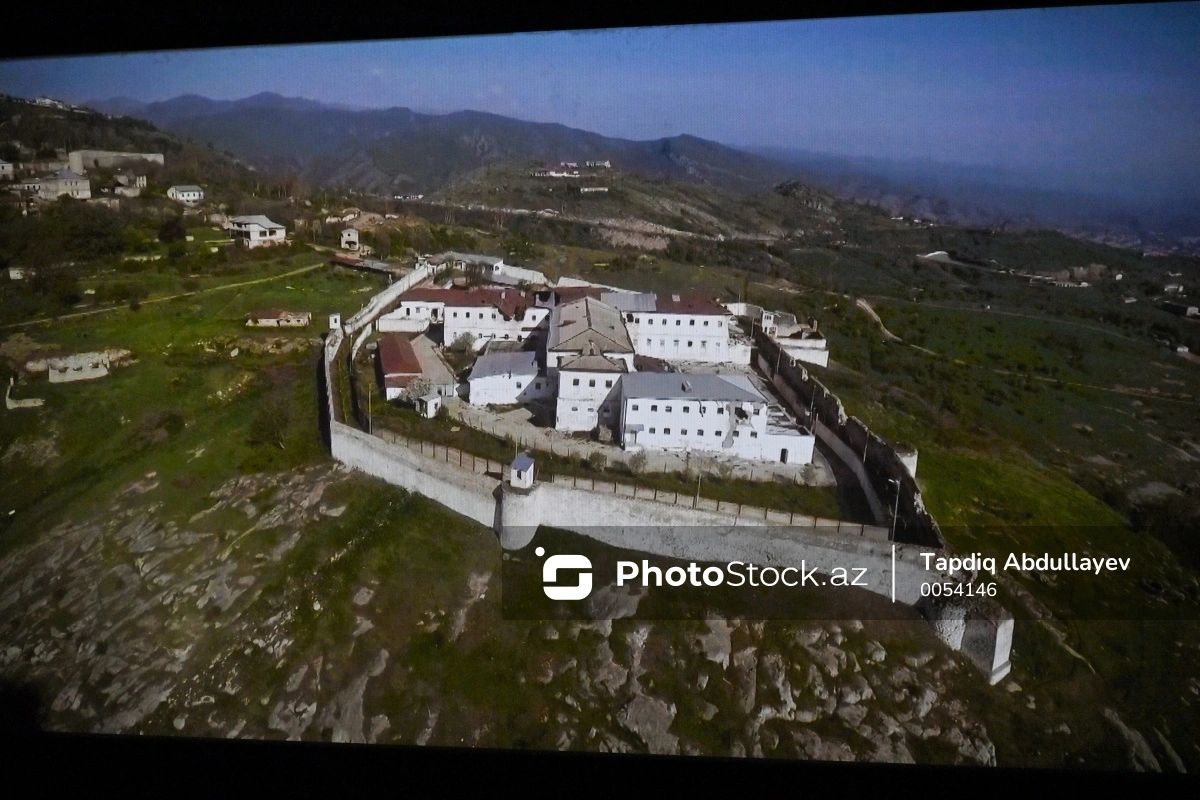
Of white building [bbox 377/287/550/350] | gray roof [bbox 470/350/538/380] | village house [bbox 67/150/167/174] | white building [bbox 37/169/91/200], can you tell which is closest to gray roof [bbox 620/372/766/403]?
gray roof [bbox 470/350/538/380]

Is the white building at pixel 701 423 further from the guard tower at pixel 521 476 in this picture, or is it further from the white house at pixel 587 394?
the guard tower at pixel 521 476

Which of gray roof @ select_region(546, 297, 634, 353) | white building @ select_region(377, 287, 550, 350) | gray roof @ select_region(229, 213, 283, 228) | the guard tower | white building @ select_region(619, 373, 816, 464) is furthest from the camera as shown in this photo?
white building @ select_region(377, 287, 550, 350)

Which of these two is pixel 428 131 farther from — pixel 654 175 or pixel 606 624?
pixel 606 624

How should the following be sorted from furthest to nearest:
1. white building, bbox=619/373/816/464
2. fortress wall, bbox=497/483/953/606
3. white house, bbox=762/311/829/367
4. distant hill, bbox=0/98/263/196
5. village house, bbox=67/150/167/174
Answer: white house, bbox=762/311/829/367 < village house, bbox=67/150/167/174 < white building, bbox=619/373/816/464 < distant hill, bbox=0/98/263/196 < fortress wall, bbox=497/483/953/606

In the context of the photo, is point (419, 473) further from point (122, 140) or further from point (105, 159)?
point (105, 159)

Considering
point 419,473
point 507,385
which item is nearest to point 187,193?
point 507,385

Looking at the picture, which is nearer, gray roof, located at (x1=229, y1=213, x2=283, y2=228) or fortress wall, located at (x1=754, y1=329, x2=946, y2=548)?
fortress wall, located at (x1=754, y1=329, x2=946, y2=548)

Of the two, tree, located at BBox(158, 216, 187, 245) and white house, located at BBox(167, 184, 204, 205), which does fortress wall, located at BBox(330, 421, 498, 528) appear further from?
white house, located at BBox(167, 184, 204, 205)

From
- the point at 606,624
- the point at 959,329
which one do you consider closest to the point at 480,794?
the point at 606,624
